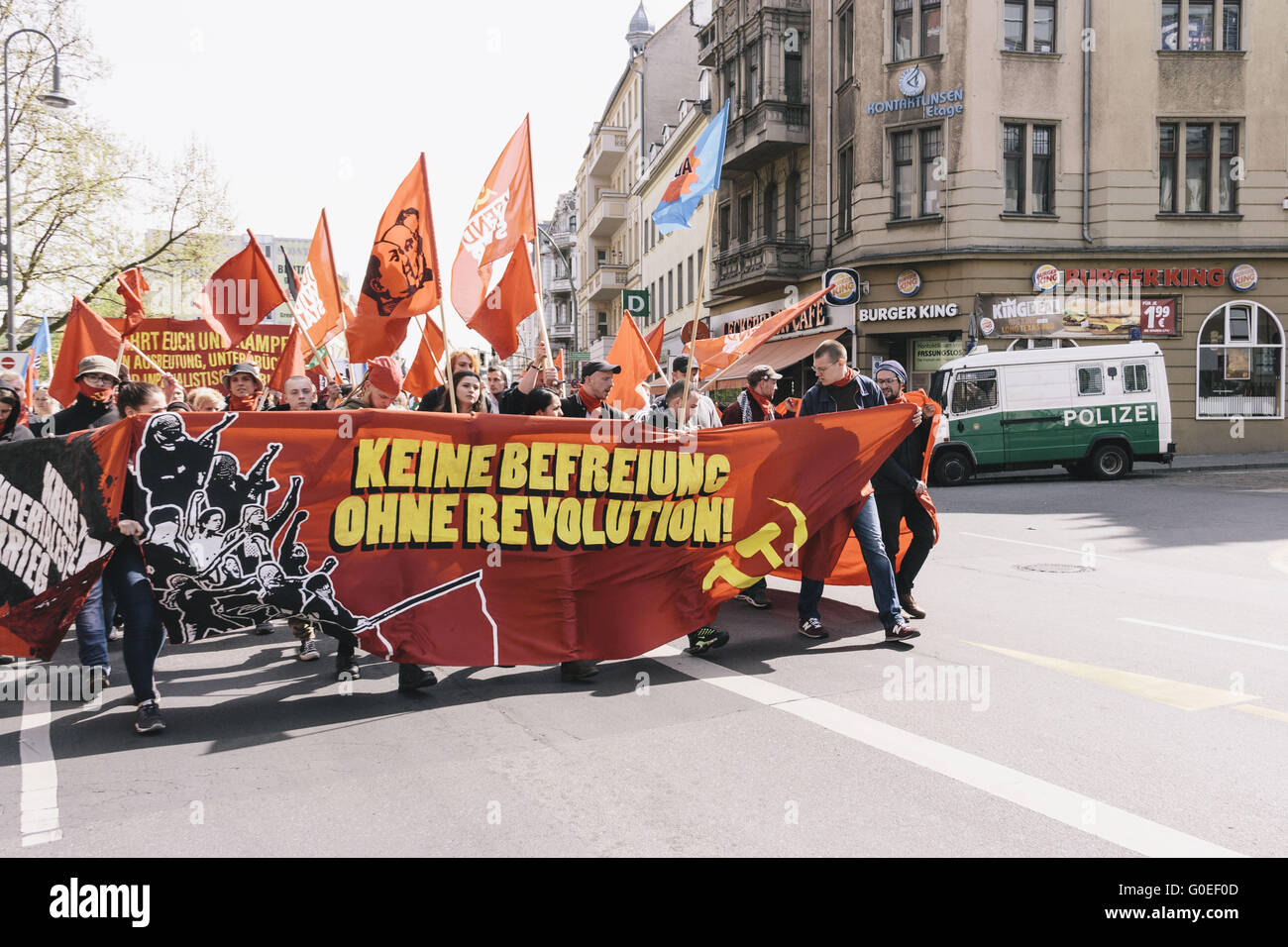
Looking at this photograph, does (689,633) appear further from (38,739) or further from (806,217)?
(806,217)

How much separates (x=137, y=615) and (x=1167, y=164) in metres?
28.2

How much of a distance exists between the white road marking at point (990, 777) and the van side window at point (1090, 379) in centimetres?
1680

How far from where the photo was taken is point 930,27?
26.7 meters

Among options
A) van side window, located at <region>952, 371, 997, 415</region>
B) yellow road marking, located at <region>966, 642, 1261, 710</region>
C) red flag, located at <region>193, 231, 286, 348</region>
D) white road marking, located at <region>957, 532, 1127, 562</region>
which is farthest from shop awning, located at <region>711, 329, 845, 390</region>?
yellow road marking, located at <region>966, 642, 1261, 710</region>

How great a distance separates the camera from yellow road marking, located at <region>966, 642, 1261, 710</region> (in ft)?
17.3

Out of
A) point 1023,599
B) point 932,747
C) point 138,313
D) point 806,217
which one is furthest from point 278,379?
point 806,217

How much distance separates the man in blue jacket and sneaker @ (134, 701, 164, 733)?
411 cm

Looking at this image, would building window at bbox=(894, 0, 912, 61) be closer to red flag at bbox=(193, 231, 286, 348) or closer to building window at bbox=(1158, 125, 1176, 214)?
building window at bbox=(1158, 125, 1176, 214)

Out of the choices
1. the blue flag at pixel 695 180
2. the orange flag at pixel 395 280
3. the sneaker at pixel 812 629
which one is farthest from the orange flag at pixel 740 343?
the sneaker at pixel 812 629

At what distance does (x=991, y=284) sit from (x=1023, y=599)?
Answer: 1961 cm

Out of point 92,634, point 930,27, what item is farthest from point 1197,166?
point 92,634
